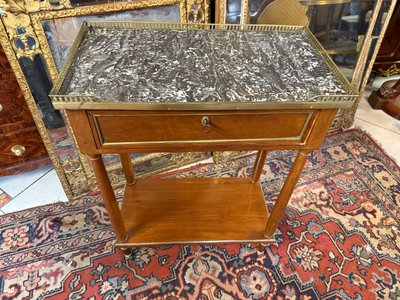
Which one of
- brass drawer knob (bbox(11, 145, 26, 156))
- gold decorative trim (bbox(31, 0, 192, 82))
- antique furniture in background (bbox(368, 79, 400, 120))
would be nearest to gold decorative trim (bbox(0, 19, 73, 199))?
gold decorative trim (bbox(31, 0, 192, 82))

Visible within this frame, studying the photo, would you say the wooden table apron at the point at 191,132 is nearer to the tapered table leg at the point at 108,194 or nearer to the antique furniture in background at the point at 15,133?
the tapered table leg at the point at 108,194

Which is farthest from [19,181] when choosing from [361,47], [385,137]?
[385,137]

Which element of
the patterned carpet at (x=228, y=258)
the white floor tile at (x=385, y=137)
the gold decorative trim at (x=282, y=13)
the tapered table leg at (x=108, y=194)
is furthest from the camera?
the white floor tile at (x=385, y=137)

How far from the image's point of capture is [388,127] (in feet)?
6.83

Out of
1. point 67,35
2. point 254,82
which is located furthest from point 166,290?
point 67,35

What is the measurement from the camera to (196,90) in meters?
0.82

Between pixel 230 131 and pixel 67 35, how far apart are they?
0.80m

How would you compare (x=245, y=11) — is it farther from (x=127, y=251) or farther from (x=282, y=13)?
(x=127, y=251)

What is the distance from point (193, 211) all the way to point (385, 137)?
4.83 feet

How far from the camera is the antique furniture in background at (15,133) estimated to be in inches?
52.1

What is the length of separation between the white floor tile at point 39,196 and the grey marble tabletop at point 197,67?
3.22ft

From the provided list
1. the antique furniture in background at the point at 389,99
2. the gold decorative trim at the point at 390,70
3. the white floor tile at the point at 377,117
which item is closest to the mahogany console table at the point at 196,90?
the white floor tile at the point at 377,117

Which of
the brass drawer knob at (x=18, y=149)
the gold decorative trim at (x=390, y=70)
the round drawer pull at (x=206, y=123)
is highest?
the round drawer pull at (x=206, y=123)

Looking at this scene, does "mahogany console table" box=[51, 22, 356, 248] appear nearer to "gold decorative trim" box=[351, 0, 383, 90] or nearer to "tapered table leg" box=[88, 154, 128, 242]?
"tapered table leg" box=[88, 154, 128, 242]
